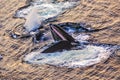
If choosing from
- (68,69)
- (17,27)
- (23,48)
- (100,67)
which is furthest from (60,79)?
(17,27)

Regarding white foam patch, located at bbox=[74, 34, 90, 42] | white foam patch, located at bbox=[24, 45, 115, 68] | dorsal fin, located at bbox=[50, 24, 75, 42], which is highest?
dorsal fin, located at bbox=[50, 24, 75, 42]

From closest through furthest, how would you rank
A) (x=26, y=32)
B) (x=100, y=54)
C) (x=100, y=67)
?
(x=100, y=67) < (x=100, y=54) < (x=26, y=32)

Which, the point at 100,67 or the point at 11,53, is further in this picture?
the point at 11,53

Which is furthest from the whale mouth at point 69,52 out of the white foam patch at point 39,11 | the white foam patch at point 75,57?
the white foam patch at point 39,11

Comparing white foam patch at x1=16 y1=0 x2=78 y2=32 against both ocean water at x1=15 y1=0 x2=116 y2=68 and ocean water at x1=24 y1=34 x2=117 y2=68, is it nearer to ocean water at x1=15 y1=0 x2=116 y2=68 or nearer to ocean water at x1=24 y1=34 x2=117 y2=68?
ocean water at x1=15 y1=0 x2=116 y2=68

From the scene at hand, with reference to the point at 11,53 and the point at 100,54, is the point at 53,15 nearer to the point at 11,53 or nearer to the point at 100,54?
the point at 11,53

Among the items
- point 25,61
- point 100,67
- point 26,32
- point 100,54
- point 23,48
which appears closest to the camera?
point 100,67

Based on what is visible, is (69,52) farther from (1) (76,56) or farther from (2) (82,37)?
(2) (82,37)

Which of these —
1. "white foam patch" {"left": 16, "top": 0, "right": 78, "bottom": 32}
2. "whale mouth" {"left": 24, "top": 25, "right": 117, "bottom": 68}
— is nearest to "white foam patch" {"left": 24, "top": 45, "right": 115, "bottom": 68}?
"whale mouth" {"left": 24, "top": 25, "right": 117, "bottom": 68}
